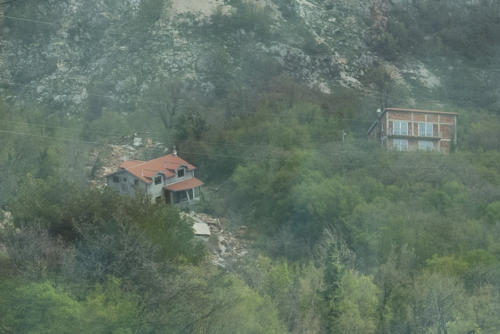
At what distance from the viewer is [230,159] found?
1619 inches

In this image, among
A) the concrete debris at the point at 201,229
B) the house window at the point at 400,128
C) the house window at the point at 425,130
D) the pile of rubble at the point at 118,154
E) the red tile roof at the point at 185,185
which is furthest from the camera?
the house window at the point at 425,130

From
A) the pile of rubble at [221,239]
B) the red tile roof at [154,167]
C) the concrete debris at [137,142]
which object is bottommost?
the pile of rubble at [221,239]

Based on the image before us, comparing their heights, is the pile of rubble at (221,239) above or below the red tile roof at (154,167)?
below

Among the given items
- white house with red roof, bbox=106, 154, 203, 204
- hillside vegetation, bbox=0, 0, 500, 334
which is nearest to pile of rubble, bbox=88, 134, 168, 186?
hillside vegetation, bbox=0, 0, 500, 334

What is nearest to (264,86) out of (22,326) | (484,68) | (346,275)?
(484,68)

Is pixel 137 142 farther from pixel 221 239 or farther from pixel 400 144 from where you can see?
pixel 400 144

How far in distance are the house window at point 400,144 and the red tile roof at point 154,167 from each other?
10.8 metres

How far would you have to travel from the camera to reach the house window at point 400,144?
134 ft

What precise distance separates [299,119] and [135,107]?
11.5 m

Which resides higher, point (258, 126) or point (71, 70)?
→ point (71, 70)

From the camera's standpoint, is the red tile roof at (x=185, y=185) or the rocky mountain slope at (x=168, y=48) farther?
the rocky mountain slope at (x=168, y=48)

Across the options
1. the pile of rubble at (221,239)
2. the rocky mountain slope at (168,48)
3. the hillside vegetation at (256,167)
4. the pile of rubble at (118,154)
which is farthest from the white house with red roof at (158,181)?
the rocky mountain slope at (168,48)

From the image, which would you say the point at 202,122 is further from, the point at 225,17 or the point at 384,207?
the point at 225,17

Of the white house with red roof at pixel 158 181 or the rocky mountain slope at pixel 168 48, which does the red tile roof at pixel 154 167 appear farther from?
the rocky mountain slope at pixel 168 48
